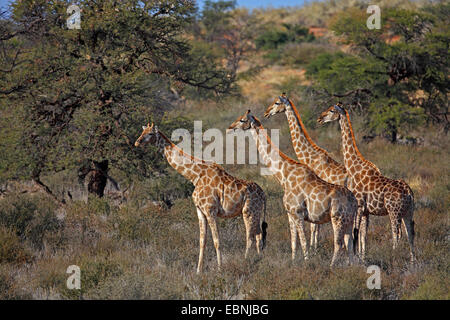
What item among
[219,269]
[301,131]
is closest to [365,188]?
[301,131]

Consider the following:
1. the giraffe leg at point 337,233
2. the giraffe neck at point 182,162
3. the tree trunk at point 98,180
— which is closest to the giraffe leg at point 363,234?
the giraffe leg at point 337,233

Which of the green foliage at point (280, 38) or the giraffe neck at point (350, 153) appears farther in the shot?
the green foliage at point (280, 38)

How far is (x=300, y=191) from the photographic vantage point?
7.94 m

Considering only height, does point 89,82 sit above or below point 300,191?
above

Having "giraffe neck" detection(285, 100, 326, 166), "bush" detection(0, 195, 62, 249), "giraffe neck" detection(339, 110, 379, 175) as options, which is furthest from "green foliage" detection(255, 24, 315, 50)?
"giraffe neck" detection(285, 100, 326, 166)

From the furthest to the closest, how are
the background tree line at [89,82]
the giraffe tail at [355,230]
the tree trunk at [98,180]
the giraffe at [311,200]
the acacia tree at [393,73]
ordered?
1. the acacia tree at [393,73]
2. the tree trunk at [98,180]
3. the background tree line at [89,82]
4. the giraffe tail at [355,230]
5. the giraffe at [311,200]

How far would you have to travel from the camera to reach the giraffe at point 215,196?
812 cm

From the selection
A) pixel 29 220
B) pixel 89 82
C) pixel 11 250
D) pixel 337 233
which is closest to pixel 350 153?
pixel 337 233

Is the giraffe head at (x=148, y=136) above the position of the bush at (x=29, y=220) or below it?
above

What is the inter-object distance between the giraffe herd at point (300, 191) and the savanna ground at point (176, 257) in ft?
1.45

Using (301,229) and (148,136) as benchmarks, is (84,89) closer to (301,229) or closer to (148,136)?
(148,136)

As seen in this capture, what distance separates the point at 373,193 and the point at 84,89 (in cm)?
669

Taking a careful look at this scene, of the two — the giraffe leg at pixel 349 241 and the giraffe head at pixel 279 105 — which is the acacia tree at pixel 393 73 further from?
the giraffe leg at pixel 349 241

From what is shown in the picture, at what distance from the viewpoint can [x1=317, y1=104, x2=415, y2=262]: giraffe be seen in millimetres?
8672
